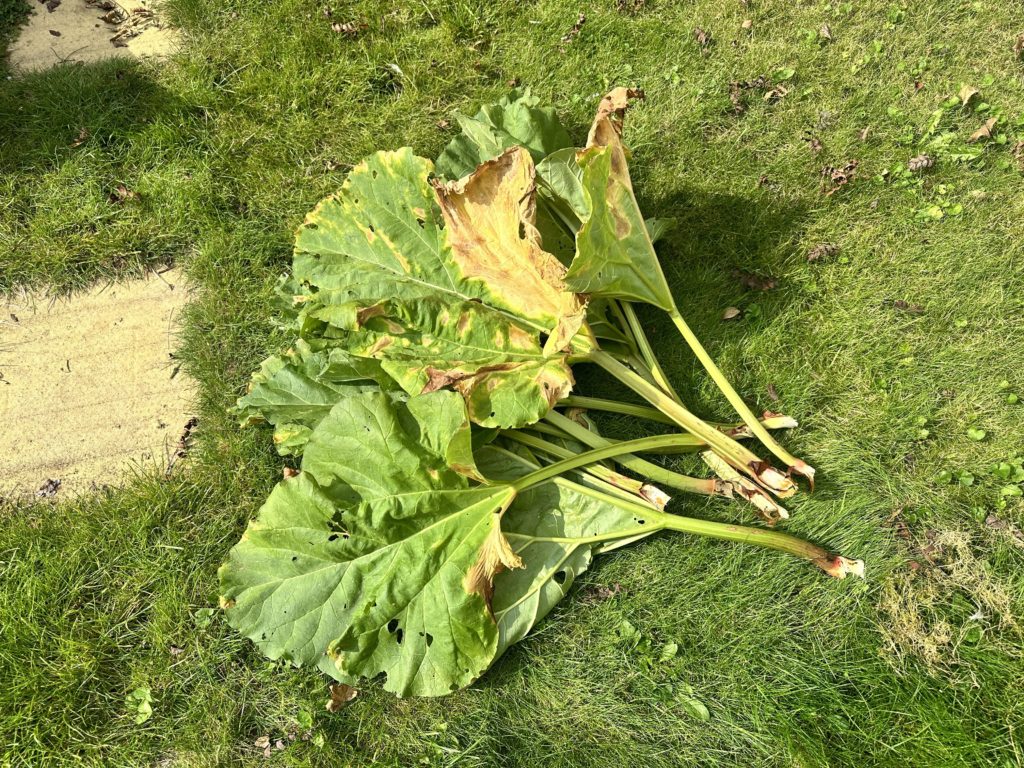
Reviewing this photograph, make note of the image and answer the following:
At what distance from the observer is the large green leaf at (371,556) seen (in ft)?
9.38

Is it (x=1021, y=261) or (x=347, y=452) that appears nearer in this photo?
(x=347, y=452)

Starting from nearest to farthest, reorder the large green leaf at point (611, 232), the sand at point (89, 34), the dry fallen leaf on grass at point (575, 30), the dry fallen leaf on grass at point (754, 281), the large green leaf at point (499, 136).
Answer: the large green leaf at point (611, 232) → the large green leaf at point (499, 136) → the dry fallen leaf on grass at point (754, 281) → the dry fallen leaf on grass at point (575, 30) → the sand at point (89, 34)

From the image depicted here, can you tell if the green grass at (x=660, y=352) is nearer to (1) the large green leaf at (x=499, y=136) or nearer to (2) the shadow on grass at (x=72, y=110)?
(2) the shadow on grass at (x=72, y=110)

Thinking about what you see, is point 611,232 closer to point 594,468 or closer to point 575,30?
point 594,468

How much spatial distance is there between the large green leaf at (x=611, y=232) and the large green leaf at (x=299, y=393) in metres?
1.11

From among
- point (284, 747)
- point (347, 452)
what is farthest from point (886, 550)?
point (284, 747)

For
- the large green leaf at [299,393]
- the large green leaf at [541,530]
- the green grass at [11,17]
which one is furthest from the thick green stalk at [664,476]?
the green grass at [11,17]

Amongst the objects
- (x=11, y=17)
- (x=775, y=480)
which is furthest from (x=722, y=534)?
(x=11, y=17)

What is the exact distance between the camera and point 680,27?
433 cm

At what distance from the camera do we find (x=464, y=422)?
278 cm

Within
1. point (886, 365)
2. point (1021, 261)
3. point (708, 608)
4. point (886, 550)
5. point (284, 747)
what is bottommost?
point (284, 747)

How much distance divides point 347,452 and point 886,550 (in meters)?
2.62

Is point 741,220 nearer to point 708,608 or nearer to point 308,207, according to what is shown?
point 708,608

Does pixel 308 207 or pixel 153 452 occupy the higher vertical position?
pixel 308 207
